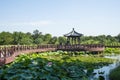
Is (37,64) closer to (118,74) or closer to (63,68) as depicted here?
(63,68)

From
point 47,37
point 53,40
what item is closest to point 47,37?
point 47,37

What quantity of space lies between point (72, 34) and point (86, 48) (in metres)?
4.86

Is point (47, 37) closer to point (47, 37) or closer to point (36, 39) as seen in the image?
point (47, 37)

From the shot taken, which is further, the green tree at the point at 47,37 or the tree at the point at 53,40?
the green tree at the point at 47,37

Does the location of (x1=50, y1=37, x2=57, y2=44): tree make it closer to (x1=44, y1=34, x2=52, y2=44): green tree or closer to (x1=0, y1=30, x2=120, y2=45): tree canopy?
(x1=0, y1=30, x2=120, y2=45): tree canopy

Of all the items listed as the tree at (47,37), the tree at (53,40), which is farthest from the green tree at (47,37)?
the tree at (53,40)

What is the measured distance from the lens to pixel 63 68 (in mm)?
8680

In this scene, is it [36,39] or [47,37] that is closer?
[36,39]

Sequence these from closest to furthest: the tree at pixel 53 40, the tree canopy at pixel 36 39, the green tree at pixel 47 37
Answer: the tree canopy at pixel 36 39 → the tree at pixel 53 40 → the green tree at pixel 47 37

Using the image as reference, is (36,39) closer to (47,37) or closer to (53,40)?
(53,40)

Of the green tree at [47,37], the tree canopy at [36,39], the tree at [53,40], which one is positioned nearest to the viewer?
the tree canopy at [36,39]

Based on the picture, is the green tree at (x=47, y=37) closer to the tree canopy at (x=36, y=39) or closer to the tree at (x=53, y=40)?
the tree canopy at (x=36, y=39)

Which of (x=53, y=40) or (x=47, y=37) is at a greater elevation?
(x=47, y=37)

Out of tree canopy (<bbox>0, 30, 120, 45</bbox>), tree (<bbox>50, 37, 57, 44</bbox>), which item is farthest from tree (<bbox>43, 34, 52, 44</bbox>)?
tree (<bbox>50, 37, 57, 44</bbox>)
